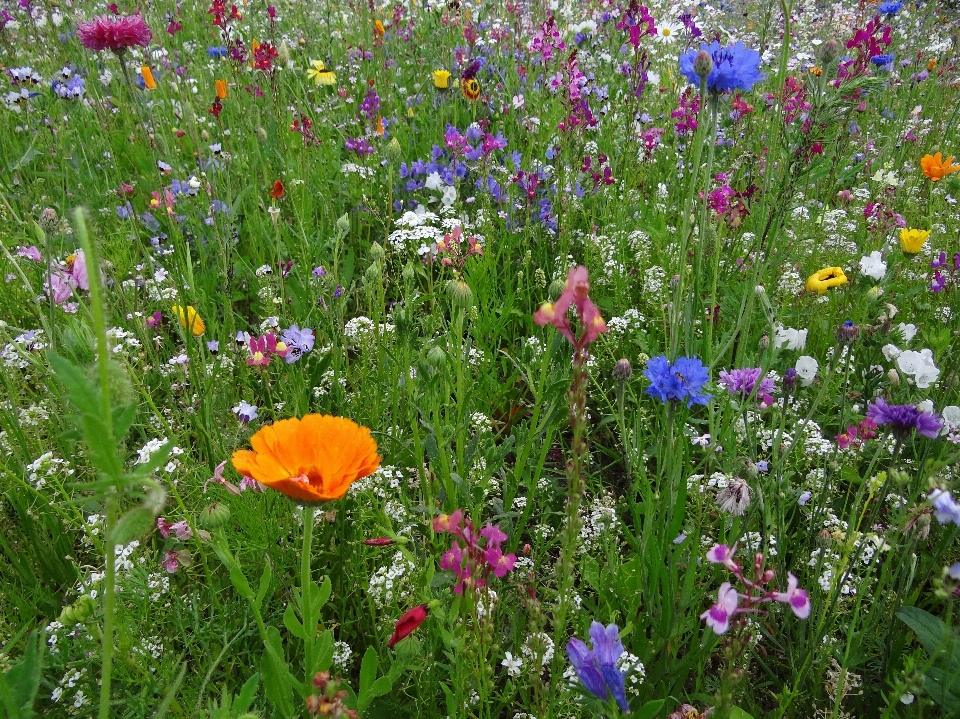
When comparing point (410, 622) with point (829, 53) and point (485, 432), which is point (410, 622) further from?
point (829, 53)

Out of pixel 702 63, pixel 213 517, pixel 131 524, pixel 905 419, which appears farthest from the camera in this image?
pixel 702 63

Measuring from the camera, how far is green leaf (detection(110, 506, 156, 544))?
0.58 meters

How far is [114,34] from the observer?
1853 millimetres

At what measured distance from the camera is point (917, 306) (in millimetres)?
2066

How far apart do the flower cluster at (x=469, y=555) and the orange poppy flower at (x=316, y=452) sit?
5.9 inches

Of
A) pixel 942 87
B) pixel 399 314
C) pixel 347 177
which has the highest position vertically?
pixel 942 87

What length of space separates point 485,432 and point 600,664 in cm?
74

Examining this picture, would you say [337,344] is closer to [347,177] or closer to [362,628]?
[362,628]

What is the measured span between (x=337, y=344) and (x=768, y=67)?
14.4 feet

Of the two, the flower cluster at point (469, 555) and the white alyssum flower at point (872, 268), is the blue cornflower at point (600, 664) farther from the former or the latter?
the white alyssum flower at point (872, 268)

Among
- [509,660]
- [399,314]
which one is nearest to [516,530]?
[509,660]

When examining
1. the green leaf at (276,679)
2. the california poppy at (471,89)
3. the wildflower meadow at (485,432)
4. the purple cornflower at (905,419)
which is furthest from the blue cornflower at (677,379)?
the california poppy at (471,89)

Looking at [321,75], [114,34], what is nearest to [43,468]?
[114,34]

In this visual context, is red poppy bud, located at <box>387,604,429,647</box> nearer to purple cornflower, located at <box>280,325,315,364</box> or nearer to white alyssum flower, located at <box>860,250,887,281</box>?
purple cornflower, located at <box>280,325,315,364</box>
